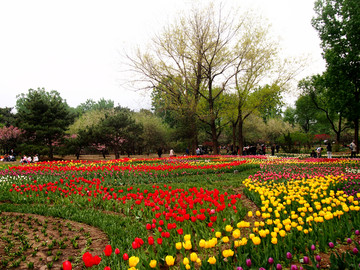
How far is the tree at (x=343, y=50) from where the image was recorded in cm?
2559

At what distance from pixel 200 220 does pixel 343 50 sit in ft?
99.6

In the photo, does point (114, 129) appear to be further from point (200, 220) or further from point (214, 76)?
point (200, 220)

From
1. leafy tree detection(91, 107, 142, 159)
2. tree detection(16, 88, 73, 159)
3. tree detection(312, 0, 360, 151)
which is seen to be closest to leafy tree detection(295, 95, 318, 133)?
tree detection(312, 0, 360, 151)

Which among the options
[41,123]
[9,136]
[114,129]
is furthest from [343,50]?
[9,136]

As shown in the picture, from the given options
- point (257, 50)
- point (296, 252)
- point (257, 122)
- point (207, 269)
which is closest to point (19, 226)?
point (207, 269)

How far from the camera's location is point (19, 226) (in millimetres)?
5188

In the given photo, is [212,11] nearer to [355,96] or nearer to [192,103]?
[192,103]

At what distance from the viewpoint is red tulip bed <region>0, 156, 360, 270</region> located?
2695mm

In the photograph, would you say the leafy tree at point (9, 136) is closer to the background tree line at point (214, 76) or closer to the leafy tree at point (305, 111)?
the background tree line at point (214, 76)

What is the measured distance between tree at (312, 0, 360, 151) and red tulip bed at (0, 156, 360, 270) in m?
21.4

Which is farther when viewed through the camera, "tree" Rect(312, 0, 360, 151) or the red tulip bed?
"tree" Rect(312, 0, 360, 151)

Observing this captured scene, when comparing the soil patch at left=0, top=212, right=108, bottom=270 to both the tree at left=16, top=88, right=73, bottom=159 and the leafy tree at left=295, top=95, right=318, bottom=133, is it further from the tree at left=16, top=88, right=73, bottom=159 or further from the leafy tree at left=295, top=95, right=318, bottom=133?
the leafy tree at left=295, top=95, right=318, bottom=133

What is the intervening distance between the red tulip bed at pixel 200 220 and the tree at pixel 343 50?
70.4 ft

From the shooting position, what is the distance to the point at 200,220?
4.78 metres
